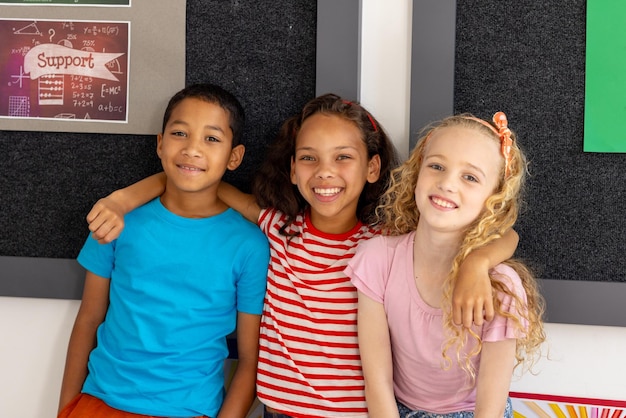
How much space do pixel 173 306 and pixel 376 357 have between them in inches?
13.4

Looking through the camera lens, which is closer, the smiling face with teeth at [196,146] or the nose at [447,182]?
the nose at [447,182]

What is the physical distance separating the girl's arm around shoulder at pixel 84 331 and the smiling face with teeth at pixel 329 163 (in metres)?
0.40

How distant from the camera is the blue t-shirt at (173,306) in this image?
3.16ft

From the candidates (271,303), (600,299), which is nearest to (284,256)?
(271,303)

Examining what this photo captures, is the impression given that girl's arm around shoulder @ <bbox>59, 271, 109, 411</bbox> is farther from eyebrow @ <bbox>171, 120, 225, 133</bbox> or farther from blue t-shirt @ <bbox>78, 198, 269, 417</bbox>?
eyebrow @ <bbox>171, 120, 225, 133</bbox>

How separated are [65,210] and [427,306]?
2.18ft

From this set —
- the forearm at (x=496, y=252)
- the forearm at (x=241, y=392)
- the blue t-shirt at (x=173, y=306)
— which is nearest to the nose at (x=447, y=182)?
the forearm at (x=496, y=252)

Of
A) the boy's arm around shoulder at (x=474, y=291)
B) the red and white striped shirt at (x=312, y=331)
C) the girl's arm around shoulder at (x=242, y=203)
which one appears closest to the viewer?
the boy's arm around shoulder at (x=474, y=291)

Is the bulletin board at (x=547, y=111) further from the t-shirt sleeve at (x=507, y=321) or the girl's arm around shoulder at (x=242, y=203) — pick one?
the girl's arm around shoulder at (x=242, y=203)

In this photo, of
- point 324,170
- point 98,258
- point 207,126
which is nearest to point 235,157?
point 207,126

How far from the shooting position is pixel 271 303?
98 centimetres

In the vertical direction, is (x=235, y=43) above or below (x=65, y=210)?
above

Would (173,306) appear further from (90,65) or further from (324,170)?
(90,65)

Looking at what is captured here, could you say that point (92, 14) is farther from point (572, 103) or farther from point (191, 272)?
point (572, 103)
